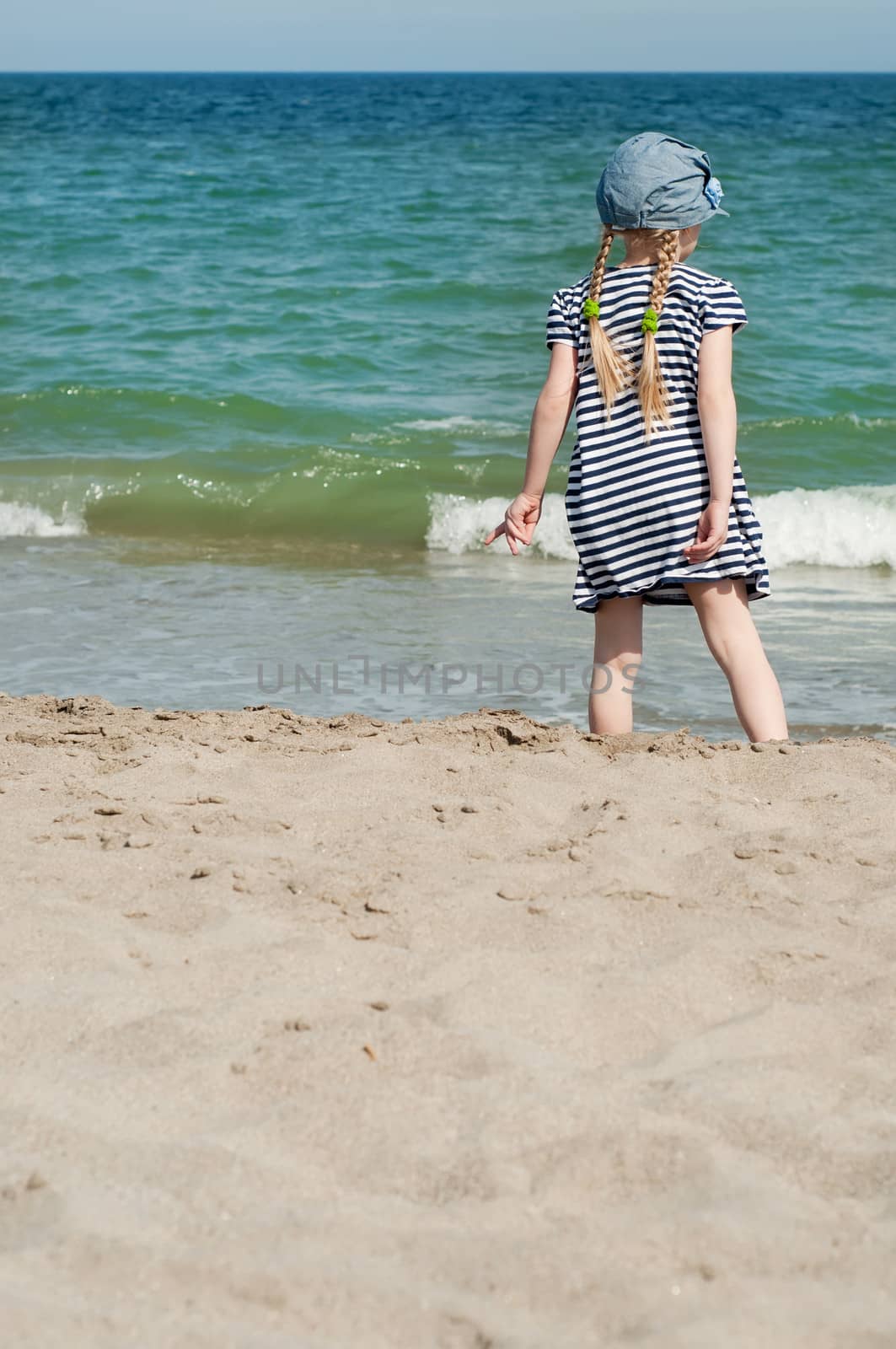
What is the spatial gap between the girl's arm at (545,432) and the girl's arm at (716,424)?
0.34 meters

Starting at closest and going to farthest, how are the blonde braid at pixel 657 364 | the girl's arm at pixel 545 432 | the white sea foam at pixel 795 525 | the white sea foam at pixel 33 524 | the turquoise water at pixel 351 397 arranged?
the blonde braid at pixel 657 364 → the girl's arm at pixel 545 432 → the turquoise water at pixel 351 397 → the white sea foam at pixel 795 525 → the white sea foam at pixel 33 524

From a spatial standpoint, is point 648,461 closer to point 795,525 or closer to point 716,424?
point 716,424

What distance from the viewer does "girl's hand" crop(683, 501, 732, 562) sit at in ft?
10.6

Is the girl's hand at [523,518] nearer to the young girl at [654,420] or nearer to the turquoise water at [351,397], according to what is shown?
the young girl at [654,420]

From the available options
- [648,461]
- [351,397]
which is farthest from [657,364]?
[351,397]

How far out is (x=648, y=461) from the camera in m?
3.32

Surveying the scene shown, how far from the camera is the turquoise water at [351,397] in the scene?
588 centimetres

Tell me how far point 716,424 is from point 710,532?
0.26 meters

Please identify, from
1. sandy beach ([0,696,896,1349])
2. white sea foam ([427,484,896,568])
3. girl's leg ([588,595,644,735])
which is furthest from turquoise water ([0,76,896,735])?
sandy beach ([0,696,896,1349])

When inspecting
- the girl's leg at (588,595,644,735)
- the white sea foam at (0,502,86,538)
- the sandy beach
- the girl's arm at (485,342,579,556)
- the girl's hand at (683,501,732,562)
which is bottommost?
the sandy beach

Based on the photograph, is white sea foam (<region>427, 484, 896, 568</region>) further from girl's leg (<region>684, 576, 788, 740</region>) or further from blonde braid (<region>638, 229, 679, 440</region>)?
blonde braid (<region>638, 229, 679, 440</region>)

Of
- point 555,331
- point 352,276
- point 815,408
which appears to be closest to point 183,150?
point 352,276

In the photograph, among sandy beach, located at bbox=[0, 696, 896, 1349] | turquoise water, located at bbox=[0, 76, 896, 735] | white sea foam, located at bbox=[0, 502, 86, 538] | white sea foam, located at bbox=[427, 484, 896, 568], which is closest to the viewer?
sandy beach, located at bbox=[0, 696, 896, 1349]

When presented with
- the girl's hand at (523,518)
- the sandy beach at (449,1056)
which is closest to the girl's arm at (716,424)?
the girl's hand at (523,518)
